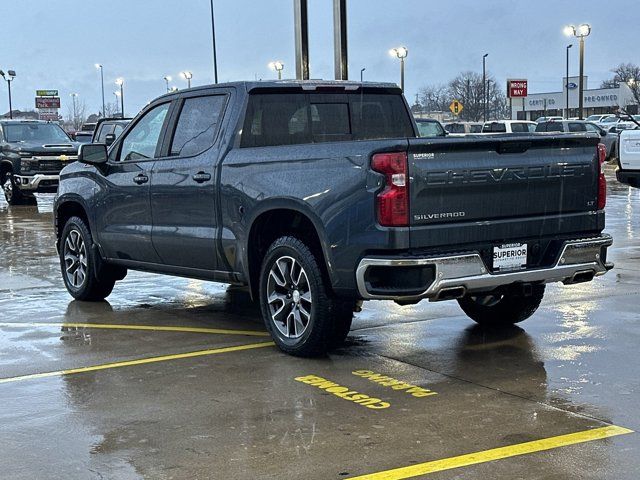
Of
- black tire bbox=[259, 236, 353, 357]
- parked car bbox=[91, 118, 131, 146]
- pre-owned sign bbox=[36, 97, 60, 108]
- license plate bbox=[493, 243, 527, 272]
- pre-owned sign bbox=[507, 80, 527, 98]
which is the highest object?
pre-owned sign bbox=[36, 97, 60, 108]

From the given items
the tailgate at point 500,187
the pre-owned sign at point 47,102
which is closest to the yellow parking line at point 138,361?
the tailgate at point 500,187

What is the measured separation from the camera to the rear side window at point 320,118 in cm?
768

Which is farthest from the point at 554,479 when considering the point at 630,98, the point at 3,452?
the point at 630,98

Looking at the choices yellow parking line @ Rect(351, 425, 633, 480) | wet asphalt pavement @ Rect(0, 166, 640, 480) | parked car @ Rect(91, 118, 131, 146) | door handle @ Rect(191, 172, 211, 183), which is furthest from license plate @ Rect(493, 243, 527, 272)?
parked car @ Rect(91, 118, 131, 146)

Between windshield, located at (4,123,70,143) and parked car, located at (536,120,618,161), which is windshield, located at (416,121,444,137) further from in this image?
parked car, located at (536,120,618,161)

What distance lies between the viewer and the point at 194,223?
784 centimetres

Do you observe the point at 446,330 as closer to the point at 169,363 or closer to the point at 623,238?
the point at 169,363

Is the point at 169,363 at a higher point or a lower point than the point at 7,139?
lower

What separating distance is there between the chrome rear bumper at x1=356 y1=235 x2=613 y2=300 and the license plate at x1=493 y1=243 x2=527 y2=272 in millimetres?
49

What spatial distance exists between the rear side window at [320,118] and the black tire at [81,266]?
2621 millimetres

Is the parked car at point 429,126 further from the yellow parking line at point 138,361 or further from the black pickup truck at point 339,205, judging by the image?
the yellow parking line at point 138,361

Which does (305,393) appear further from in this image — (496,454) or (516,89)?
(516,89)

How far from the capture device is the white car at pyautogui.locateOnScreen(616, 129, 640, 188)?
1546cm

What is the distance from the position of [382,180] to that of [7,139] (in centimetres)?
2014
